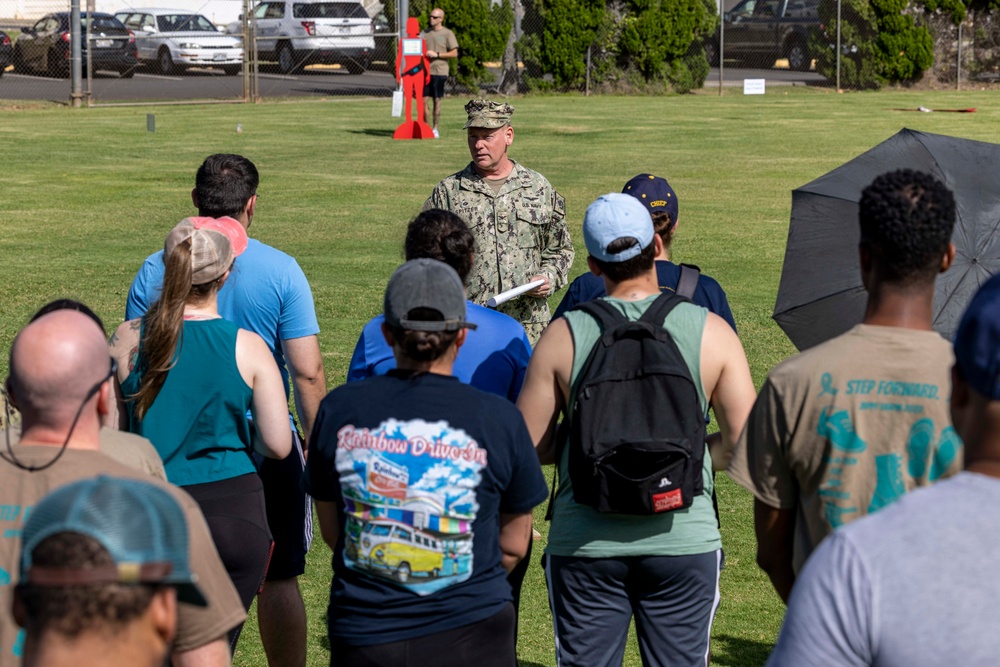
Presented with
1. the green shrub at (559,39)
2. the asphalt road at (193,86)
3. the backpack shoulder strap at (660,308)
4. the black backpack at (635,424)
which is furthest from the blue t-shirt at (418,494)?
the green shrub at (559,39)

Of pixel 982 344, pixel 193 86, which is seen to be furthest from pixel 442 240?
pixel 193 86

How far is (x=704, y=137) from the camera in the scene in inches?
970

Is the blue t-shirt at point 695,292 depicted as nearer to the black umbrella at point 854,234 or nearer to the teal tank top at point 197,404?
the black umbrella at point 854,234

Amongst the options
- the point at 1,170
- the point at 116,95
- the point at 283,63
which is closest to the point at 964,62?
the point at 283,63

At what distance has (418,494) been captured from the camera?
10.5ft

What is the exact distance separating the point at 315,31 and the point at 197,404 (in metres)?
35.1

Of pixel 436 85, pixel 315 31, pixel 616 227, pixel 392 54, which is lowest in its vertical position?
pixel 616 227

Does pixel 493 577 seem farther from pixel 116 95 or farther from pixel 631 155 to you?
→ pixel 116 95

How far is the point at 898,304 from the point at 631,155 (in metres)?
18.8

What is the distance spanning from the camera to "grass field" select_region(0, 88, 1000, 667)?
7227 mm

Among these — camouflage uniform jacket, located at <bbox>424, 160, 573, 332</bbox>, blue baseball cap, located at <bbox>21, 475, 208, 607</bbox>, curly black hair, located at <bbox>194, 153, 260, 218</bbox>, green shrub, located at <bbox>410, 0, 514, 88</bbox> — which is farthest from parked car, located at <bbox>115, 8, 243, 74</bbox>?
blue baseball cap, located at <bbox>21, 475, 208, 607</bbox>

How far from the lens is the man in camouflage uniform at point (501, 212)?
6.51 meters

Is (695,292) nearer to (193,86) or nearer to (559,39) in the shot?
(559,39)

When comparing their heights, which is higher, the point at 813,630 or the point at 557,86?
the point at 557,86
